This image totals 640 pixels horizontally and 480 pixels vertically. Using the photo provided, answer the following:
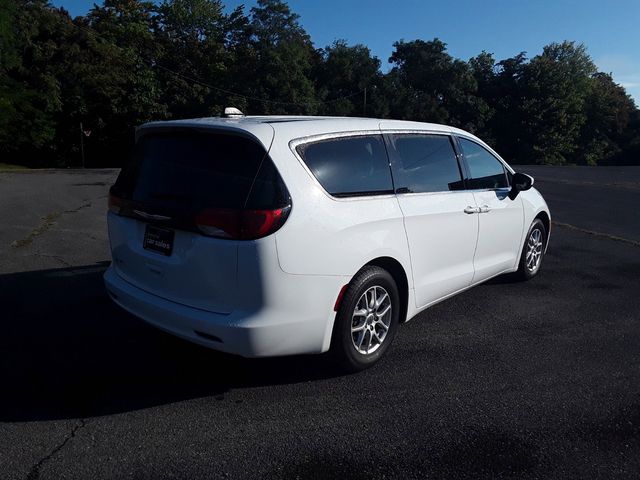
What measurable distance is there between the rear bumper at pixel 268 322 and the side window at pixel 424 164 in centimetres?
116

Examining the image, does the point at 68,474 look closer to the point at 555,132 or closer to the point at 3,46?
the point at 3,46

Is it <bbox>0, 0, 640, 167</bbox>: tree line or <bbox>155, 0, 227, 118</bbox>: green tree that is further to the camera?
<bbox>155, 0, 227, 118</bbox>: green tree

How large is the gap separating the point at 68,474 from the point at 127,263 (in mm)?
1565

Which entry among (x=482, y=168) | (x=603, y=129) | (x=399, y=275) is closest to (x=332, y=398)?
(x=399, y=275)

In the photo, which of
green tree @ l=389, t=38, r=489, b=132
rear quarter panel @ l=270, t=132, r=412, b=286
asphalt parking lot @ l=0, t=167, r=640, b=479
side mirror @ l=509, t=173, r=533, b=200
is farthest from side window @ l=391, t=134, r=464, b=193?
green tree @ l=389, t=38, r=489, b=132

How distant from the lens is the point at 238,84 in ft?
167

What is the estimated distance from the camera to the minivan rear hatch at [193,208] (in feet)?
10.8

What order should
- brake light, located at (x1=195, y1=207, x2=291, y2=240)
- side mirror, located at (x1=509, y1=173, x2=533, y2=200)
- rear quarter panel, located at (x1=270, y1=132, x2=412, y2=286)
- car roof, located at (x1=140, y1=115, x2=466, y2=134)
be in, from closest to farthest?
brake light, located at (x1=195, y1=207, x2=291, y2=240), rear quarter panel, located at (x1=270, y1=132, x2=412, y2=286), car roof, located at (x1=140, y1=115, x2=466, y2=134), side mirror, located at (x1=509, y1=173, x2=533, y2=200)

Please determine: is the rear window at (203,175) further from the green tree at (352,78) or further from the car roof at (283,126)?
the green tree at (352,78)

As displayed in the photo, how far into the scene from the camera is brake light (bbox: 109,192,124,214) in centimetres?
399

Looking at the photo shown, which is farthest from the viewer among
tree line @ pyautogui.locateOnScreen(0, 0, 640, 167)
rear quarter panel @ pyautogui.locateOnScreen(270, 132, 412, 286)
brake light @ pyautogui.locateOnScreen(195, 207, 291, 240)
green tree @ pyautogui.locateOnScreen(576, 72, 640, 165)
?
green tree @ pyautogui.locateOnScreen(576, 72, 640, 165)

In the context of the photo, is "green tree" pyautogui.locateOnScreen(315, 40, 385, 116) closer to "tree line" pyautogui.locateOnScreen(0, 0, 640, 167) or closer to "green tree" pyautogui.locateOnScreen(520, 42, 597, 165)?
"tree line" pyautogui.locateOnScreen(0, 0, 640, 167)

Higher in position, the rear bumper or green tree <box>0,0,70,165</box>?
green tree <box>0,0,70,165</box>

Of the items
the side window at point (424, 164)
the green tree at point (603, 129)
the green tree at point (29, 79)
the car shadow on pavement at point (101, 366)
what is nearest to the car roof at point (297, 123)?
the side window at point (424, 164)
